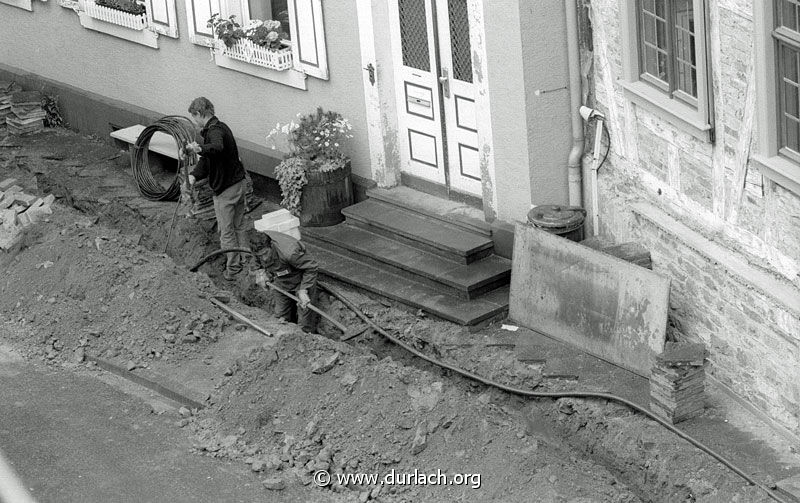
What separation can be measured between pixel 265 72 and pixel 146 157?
80.2 inches

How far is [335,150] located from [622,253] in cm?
374

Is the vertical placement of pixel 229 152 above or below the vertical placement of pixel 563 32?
below

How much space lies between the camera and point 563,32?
1134cm

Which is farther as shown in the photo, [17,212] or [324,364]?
[17,212]

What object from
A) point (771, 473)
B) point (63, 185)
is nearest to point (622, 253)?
point (771, 473)

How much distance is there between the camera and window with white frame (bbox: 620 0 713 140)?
9602 mm

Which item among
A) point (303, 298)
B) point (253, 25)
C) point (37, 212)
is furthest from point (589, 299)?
point (37, 212)

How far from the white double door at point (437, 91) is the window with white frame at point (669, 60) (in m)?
1.96

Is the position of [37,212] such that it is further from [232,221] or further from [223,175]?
[223,175]

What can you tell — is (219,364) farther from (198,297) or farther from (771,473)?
(771,473)

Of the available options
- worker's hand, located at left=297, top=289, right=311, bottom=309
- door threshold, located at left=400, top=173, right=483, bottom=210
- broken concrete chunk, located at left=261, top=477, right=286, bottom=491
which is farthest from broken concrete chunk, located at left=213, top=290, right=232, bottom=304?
broken concrete chunk, located at left=261, top=477, right=286, bottom=491

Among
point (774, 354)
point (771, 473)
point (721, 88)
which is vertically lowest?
point (771, 473)

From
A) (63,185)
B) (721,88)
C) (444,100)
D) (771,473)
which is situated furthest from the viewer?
(63,185)

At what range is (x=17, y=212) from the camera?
45.8ft
